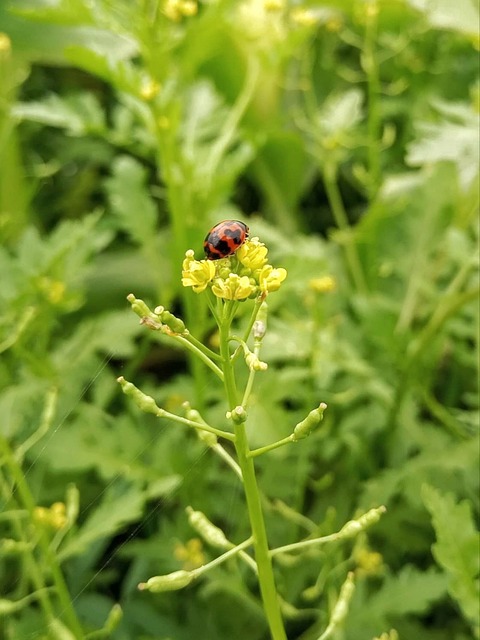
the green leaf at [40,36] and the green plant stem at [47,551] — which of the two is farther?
the green leaf at [40,36]

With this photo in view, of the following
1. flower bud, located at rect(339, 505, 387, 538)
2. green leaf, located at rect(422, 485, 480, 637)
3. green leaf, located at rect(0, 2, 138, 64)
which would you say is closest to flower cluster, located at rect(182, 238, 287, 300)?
flower bud, located at rect(339, 505, 387, 538)

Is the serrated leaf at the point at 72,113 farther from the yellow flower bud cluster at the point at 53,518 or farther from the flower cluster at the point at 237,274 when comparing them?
the flower cluster at the point at 237,274

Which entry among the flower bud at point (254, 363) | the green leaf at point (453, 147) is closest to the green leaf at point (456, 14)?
the green leaf at point (453, 147)

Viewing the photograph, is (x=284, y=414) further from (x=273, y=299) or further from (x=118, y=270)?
(x=118, y=270)

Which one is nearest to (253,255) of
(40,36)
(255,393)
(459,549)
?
(459,549)

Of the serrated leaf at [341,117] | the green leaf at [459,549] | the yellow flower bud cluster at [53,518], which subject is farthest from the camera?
the serrated leaf at [341,117]

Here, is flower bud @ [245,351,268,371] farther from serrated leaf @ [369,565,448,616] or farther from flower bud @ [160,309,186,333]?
serrated leaf @ [369,565,448,616]
